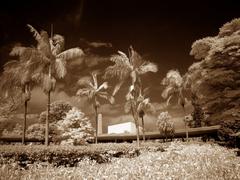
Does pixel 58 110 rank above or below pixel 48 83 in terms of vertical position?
below

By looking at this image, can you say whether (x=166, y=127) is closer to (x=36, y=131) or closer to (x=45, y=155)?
(x=36, y=131)

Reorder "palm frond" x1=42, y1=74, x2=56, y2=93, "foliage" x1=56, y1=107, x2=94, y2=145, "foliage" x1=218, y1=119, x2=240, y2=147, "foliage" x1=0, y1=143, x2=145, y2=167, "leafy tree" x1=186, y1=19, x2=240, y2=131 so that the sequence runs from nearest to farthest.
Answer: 1. "foliage" x1=0, y1=143, x2=145, y2=167
2. "leafy tree" x1=186, y1=19, x2=240, y2=131
3. "foliage" x1=218, y1=119, x2=240, y2=147
4. "palm frond" x1=42, y1=74, x2=56, y2=93
5. "foliage" x1=56, y1=107, x2=94, y2=145

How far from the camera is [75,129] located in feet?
108

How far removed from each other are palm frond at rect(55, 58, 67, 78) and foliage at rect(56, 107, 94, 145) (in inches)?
493

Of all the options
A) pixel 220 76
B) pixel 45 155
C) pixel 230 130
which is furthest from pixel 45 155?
pixel 230 130

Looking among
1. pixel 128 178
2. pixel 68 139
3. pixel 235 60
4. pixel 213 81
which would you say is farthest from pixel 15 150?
pixel 68 139

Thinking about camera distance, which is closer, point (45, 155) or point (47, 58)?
point (45, 155)

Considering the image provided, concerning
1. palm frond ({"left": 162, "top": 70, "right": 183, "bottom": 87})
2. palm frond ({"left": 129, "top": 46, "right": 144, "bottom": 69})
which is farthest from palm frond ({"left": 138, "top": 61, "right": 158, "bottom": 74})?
palm frond ({"left": 162, "top": 70, "right": 183, "bottom": 87})

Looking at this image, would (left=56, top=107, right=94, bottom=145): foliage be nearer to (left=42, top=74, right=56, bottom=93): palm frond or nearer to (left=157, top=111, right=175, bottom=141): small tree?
(left=42, top=74, right=56, bottom=93): palm frond

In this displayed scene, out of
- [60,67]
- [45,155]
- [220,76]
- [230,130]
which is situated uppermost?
[60,67]

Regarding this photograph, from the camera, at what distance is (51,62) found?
22203mm

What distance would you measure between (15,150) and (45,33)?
10.8 metres

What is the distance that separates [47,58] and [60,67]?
4.36 feet

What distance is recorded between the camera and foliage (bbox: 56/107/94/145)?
32344 millimetres
